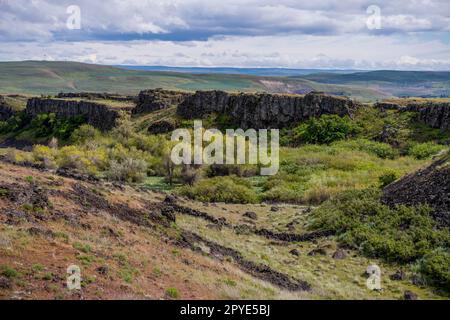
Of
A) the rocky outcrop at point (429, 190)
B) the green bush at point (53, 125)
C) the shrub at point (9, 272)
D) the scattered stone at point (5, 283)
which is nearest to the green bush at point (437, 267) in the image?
the rocky outcrop at point (429, 190)

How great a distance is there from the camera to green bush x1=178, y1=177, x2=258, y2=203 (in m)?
39.1

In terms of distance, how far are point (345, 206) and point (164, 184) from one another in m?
23.5

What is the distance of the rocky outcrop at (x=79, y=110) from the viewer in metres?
94.3

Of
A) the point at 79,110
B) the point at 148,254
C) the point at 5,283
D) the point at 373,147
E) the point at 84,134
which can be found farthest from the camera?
the point at 79,110

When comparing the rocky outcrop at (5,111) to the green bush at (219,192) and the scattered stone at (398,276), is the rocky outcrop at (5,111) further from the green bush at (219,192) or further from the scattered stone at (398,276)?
the scattered stone at (398,276)

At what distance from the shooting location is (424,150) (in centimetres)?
5447

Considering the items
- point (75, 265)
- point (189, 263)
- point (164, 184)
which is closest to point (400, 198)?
point (189, 263)

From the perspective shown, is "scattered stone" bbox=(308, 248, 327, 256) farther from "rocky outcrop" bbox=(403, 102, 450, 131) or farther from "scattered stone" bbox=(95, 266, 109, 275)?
"rocky outcrop" bbox=(403, 102, 450, 131)

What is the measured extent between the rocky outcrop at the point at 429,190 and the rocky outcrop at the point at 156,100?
74.6m

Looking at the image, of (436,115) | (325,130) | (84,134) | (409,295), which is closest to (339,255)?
(409,295)

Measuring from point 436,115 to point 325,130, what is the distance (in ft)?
47.8

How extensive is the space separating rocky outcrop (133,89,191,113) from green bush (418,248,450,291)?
8271cm

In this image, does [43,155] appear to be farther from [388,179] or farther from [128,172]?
[388,179]
